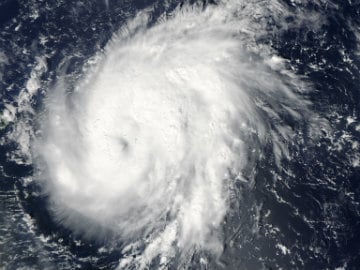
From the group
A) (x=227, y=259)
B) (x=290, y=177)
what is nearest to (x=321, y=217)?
(x=290, y=177)

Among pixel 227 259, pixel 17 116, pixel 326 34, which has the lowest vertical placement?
pixel 227 259

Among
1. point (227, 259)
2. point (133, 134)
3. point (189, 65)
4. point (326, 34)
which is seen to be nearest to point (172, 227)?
point (227, 259)

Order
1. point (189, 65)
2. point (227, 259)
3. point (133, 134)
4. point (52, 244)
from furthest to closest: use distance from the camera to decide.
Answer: point (189, 65) < point (133, 134) < point (52, 244) < point (227, 259)

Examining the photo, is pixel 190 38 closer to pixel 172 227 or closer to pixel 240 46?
pixel 240 46

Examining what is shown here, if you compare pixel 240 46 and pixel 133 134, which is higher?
pixel 240 46

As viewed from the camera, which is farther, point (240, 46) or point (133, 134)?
point (240, 46)

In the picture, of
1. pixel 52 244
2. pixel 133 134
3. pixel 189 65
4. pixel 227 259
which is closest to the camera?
pixel 227 259
